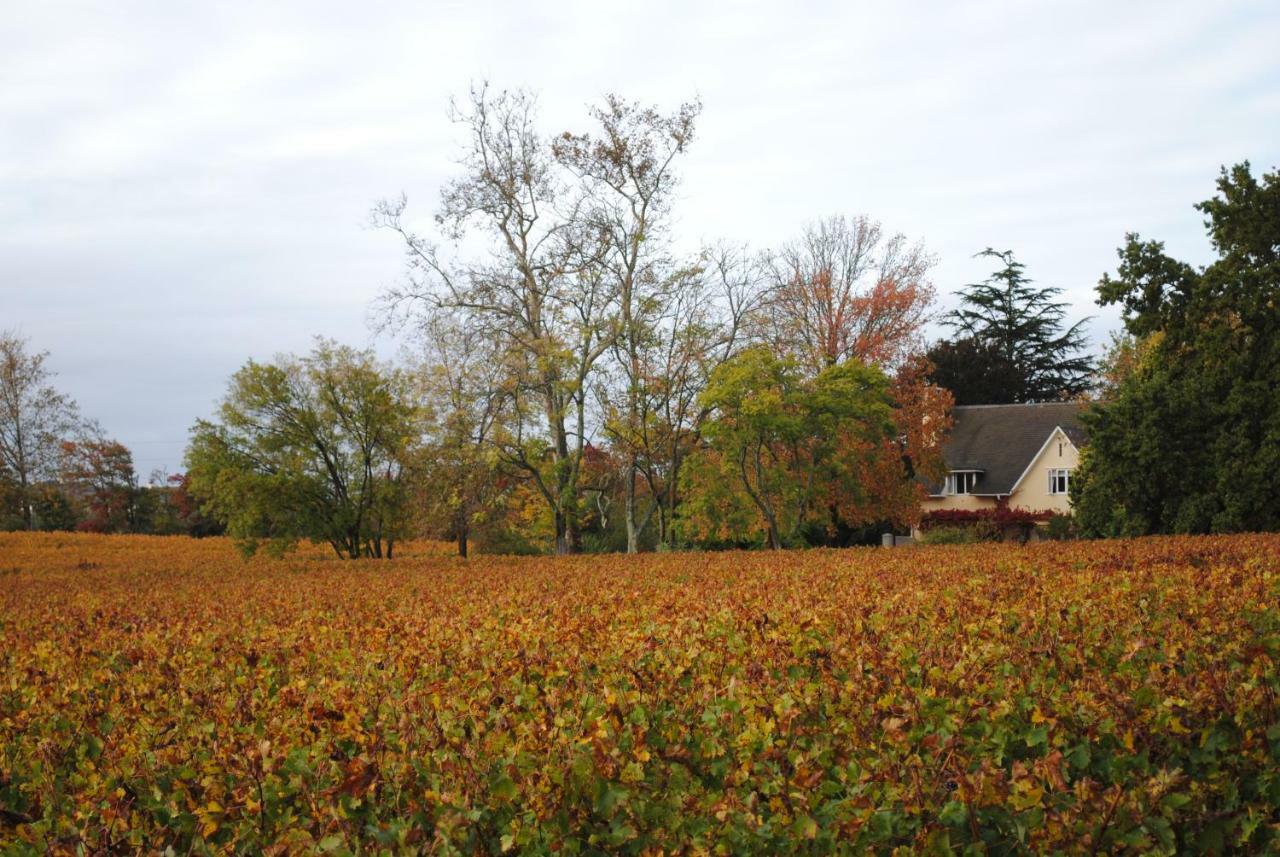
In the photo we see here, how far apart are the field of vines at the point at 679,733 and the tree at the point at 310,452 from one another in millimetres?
22832

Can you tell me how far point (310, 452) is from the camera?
100ft

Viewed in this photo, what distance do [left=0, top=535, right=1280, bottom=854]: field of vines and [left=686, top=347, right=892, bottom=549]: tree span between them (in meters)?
19.1

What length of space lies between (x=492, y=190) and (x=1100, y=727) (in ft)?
96.2

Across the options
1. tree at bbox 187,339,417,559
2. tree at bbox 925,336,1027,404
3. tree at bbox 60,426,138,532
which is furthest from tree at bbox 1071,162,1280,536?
tree at bbox 60,426,138,532

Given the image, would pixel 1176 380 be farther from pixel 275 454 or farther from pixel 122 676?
pixel 122 676

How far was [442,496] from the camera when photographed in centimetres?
2911

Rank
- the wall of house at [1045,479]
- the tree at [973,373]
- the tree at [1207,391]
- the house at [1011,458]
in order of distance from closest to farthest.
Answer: the tree at [1207,391]
the wall of house at [1045,479]
the house at [1011,458]
the tree at [973,373]

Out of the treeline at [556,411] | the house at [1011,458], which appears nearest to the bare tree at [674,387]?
the treeline at [556,411]

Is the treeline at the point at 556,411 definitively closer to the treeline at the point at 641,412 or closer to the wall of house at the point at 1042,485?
the treeline at the point at 641,412

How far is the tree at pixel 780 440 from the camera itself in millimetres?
26625

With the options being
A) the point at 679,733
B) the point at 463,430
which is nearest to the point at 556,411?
the point at 463,430

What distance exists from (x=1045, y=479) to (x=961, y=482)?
13.0ft

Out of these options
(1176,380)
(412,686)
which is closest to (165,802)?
(412,686)

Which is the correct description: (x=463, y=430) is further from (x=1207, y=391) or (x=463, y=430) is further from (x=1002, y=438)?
(x=1002, y=438)
